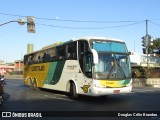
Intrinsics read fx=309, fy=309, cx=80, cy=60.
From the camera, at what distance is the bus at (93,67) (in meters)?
15.0

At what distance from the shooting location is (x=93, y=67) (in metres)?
15.0

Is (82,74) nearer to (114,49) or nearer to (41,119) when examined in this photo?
(114,49)

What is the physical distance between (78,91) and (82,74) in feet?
3.55

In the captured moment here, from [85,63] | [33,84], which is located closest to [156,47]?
[33,84]

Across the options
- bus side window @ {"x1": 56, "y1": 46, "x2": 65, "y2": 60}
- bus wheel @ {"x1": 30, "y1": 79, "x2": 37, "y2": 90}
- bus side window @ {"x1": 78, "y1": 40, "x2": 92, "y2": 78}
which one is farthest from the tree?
bus side window @ {"x1": 78, "y1": 40, "x2": 92, "y2": 78}

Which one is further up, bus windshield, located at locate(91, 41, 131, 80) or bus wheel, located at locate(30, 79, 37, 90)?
bus windshield, located at locate(91, 41, 131, 80)

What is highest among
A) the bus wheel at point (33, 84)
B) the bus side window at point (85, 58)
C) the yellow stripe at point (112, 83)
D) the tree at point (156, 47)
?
the tree at point (156, 47)

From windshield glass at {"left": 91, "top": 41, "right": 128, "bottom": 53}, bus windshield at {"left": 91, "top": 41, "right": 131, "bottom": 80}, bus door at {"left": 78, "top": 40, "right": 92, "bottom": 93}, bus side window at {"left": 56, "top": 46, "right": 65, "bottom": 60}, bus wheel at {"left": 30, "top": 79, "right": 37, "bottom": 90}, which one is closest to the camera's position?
bus windshield at {"left": 91, "top": 41, "right": 131, "bottom": 80}

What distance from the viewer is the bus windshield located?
1511cm

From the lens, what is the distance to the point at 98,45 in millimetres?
15617

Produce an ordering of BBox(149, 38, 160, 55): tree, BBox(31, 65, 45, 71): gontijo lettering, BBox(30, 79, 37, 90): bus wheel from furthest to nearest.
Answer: BBox(149, 38, 160, 55): tree
BBox(30, 79, 37, 90): bus wheel
BBox(31, 65, 45, 71): gontijo lettering

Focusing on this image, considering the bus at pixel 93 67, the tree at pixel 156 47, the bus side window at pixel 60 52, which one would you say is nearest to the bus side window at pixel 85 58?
the bus at pixel 93 67

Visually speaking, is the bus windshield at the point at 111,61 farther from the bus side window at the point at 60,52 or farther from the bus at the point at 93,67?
the bus side window at the point at 60,52

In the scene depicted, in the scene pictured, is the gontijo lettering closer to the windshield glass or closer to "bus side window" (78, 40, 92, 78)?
"bus side window" (78, 40, 92, 78)
